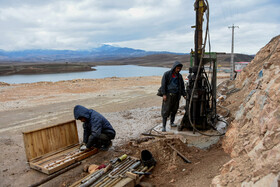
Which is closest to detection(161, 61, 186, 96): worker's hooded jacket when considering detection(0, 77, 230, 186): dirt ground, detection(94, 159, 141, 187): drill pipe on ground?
detection(0, 77, 230, 186): dirt ground

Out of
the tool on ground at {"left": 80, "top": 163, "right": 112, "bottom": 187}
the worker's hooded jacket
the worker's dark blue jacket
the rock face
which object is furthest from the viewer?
the worker's hooded jacket

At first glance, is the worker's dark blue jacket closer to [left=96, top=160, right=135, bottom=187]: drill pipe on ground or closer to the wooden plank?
the wooden plank

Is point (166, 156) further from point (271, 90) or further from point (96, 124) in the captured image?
point (271, 90)

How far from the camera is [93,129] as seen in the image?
16.9 feet

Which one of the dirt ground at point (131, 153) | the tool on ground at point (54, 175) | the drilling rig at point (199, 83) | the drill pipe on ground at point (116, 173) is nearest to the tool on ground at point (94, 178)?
the drill pipe on ground at point (116, 173)

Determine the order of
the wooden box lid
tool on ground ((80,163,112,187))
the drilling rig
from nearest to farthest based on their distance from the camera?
tool on ground ((80,163,112,187)) < the wooden box lid < the drilling rig

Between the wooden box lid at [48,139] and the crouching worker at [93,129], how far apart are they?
429 millimetres

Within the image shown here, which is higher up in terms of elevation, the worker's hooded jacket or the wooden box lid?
the worker's hooded jacket

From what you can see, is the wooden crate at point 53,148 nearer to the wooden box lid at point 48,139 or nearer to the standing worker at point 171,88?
the wooden box lid at point 48,139

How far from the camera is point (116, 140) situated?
637 cm

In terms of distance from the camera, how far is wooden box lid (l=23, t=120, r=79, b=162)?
4.92 metres

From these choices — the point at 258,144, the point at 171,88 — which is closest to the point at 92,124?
the point at 171,88

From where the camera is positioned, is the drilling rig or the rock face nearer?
the rock face

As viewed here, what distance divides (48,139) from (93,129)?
107 cm
